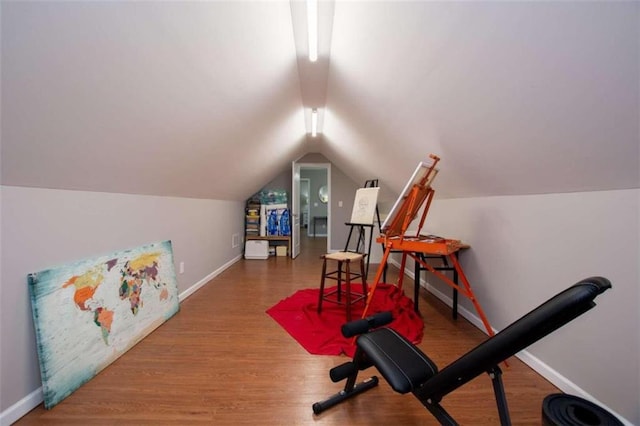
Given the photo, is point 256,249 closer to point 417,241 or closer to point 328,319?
point 328,319

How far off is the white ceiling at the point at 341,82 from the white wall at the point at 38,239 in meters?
0.14

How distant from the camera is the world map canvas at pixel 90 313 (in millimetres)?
1386

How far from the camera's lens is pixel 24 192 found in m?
1.34

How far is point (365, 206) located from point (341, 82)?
1.43 m

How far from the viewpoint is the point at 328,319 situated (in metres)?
2.44

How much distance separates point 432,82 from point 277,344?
7.41 feet

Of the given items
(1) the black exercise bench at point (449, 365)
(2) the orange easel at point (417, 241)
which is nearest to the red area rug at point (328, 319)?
(2) the orange easel at point (417, 241)

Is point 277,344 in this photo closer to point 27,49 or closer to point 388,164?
point 27,49

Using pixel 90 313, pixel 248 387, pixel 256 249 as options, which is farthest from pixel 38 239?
pixel 256 249

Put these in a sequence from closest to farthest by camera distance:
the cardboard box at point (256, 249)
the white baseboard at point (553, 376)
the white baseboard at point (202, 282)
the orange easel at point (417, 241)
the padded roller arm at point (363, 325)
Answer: the white baseboard at point (553, 376) → the padded roller arm at point (363, 325) → the orange easel at point (417, 241) → the white baseboard at point (202, 282) → the cardboard box at point (256, 249)

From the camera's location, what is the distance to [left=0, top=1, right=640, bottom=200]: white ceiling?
0.95 m

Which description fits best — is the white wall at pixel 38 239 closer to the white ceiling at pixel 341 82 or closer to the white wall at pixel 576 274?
the white ceiling at pixel 341 82

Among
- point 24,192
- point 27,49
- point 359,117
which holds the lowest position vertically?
point 24,192

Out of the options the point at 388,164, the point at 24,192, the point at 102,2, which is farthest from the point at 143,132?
the point at 388,164
